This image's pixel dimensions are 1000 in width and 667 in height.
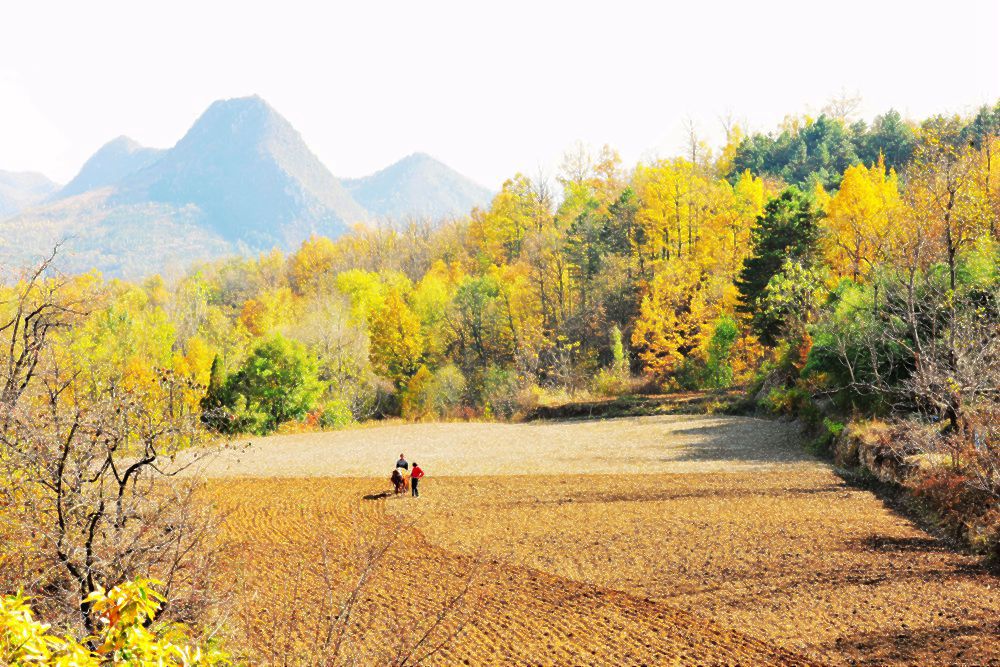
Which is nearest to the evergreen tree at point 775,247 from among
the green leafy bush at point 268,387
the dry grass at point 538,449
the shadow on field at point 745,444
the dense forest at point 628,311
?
the dense forest at point 628,311

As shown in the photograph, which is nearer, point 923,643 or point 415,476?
point 923,643

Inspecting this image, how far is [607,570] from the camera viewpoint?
12234 mm

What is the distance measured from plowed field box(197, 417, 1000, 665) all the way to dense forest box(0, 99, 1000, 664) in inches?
83.3

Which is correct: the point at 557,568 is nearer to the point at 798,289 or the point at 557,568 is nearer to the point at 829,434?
the point at 829,434

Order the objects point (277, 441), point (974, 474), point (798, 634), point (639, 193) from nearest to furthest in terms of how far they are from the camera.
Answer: point (798, 634), point (974, 474), point (277, 441), point (639, 193)

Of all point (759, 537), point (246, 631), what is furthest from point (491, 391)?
point (246, 631)

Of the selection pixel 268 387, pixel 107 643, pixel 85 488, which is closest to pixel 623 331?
pixel 268 387

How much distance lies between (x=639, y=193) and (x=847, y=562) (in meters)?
52.8

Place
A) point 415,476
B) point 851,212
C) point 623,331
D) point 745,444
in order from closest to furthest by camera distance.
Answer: point 415,476 → point 745,444 → point 851,212 → point 623,331

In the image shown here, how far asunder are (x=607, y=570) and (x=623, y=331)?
35107mm

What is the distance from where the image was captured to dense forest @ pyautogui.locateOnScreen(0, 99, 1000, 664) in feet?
35.4

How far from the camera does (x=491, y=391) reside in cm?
4078

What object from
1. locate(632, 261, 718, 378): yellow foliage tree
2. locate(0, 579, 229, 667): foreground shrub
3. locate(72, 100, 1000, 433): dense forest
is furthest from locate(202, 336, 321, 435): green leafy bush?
locate(0, 579, 229, 667): foreground shrub

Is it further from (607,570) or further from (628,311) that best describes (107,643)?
(628,311)
